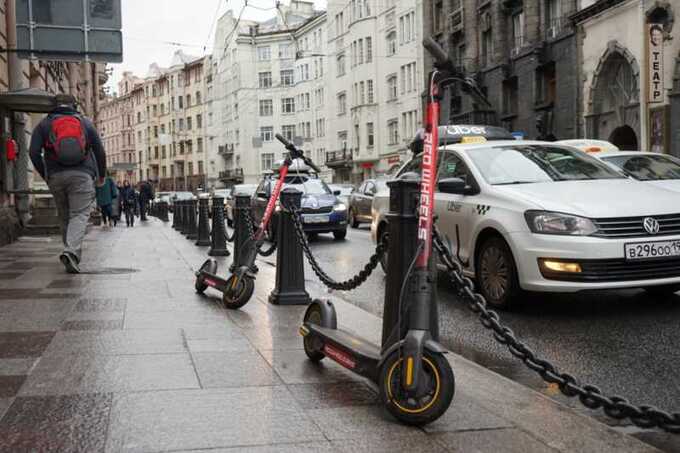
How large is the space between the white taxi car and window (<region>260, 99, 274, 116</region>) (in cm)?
8214

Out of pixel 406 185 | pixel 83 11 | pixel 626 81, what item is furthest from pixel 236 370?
pixel 626 81

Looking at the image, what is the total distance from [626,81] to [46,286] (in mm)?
25414

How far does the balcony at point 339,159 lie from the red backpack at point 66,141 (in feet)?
185

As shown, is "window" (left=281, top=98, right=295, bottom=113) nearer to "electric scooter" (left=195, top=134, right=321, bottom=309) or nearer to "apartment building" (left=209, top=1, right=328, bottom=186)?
"apartment building" (left=209, top=1, right=328, bottom=186)

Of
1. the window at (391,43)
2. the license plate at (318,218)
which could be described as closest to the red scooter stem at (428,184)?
the license plate at (318,218)

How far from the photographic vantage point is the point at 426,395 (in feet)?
11.0

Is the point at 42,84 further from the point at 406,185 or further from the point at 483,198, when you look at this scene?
the point at 406,185

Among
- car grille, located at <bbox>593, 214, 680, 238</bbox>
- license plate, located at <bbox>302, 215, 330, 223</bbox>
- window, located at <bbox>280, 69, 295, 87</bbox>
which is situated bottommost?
license plate, located at <bbox>302, 215, 330, 223</bbox>

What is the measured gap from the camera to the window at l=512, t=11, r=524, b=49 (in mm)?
36562

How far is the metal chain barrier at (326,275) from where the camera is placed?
15.2 ft

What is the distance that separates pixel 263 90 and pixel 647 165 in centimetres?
8104

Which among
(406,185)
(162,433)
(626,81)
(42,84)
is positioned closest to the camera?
(162,433)

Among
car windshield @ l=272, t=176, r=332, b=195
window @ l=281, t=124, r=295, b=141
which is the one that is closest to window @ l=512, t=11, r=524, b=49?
car windshield @ l=272, t=176, r=332, b=195

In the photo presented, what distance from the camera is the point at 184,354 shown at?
4.66 meters
